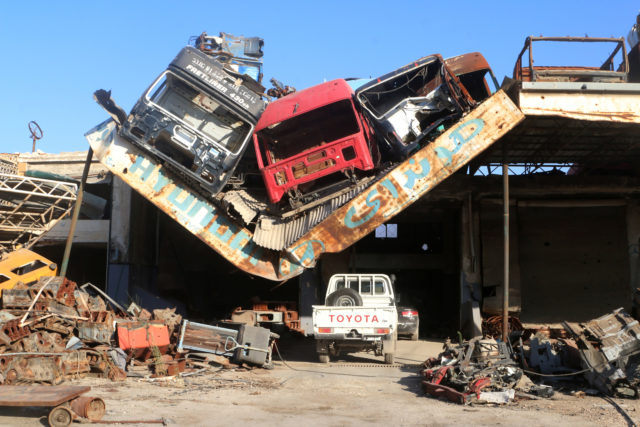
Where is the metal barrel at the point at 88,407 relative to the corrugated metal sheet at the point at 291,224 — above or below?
below

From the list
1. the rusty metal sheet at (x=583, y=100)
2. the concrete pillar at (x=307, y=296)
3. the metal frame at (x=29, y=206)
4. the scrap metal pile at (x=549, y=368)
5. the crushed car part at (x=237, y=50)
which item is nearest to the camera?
the scrap metal pile at (x=549, y=368)

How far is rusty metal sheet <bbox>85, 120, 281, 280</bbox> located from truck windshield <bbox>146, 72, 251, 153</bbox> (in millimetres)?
1382

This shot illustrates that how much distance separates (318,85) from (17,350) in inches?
330

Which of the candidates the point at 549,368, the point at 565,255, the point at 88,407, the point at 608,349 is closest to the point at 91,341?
the point at 88,407

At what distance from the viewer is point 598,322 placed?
9969mm

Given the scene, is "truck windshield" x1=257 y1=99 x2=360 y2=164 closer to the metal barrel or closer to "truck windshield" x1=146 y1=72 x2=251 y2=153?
"truck windshield" x1=146 y1=72 x2=251 y2=153

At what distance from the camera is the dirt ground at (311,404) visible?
294 inches

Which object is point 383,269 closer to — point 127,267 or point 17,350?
point 127,267

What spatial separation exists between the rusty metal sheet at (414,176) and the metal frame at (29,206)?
235 inches

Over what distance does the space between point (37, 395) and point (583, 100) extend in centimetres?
1228

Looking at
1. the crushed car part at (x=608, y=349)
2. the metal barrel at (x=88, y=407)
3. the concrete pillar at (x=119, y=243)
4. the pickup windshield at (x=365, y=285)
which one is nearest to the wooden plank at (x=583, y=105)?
the crushed car part at (x=608, y=349)

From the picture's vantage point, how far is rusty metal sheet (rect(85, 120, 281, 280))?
1402 centimetres

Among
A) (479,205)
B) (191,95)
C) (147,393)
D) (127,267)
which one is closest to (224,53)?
(191,95)

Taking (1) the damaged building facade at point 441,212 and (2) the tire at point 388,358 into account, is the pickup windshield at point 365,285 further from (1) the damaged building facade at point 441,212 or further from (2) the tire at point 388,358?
(2) the tire at point 388,358
